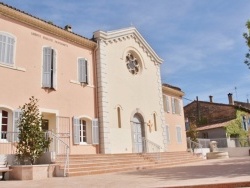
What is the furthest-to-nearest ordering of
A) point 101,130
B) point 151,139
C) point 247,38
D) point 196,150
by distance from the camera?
point 196,150 < point 151,139 < point 101,130 < point 247,38

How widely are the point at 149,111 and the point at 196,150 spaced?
7.72m

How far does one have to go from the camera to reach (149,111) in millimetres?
21062

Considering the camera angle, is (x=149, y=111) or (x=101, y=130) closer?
(x=101, y=130)

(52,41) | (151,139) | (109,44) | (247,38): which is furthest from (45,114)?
(247,38)

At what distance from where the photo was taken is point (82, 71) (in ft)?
55.1

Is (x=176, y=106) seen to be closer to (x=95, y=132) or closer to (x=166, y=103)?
(x=166, y=103)

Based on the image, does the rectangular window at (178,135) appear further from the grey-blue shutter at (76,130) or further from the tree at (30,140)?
the tree at (30,140)

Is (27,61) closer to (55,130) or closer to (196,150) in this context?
(55,130)

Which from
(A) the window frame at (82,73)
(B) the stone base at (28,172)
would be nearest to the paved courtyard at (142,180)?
(B) the stone base at (28,172)

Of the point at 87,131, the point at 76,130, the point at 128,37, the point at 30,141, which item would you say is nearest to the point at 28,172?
the point at 30,141

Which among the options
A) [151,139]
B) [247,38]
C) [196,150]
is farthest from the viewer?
[196,150]

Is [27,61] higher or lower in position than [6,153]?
higher

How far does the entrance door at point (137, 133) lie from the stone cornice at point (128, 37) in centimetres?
539

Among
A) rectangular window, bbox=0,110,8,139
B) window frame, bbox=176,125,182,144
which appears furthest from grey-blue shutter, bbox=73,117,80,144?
window frame, bbox=176,125,182,144
